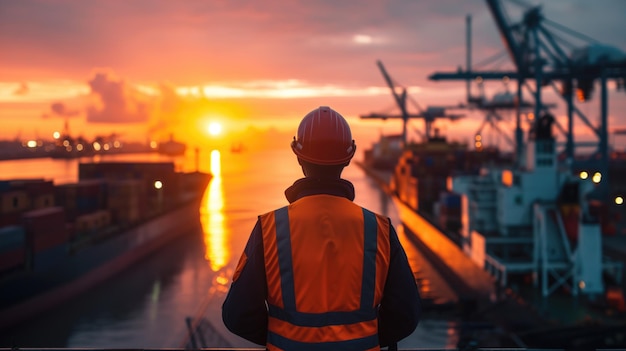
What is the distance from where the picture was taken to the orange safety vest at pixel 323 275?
1812 mm

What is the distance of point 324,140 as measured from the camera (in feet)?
6.75

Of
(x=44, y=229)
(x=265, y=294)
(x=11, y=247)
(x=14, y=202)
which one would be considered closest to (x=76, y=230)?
(x=14, y=202)

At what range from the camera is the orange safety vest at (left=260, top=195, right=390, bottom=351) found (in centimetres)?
181

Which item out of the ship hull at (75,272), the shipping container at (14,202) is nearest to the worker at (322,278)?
the ship hull at (75,272)

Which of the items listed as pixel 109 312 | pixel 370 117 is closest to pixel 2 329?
pixel 109 312

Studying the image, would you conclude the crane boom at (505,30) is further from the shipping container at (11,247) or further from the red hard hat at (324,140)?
the red hard hat at (324,140)

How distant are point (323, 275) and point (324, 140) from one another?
52 centimetres

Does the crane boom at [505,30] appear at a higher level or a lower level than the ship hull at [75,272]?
higher

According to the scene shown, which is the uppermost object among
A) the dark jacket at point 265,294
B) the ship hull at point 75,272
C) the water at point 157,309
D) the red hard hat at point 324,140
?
the red hard hat at point 324,140

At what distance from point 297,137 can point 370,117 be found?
83.1m

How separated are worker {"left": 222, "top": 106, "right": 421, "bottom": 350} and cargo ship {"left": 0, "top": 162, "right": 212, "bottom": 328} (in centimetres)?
1075

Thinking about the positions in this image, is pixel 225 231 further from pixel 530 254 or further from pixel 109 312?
pixel 530 254

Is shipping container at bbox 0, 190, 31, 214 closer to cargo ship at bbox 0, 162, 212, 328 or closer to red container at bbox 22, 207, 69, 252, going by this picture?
cargo ship at bbox 0, 162, 212, 328

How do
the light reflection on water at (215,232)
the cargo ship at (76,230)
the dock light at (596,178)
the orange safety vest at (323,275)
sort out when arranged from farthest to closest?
the light reflection on water at (215,232) → the cargo ship at (76,230) → the dock light at (596,178) → the orange safety vest at (323,275)
